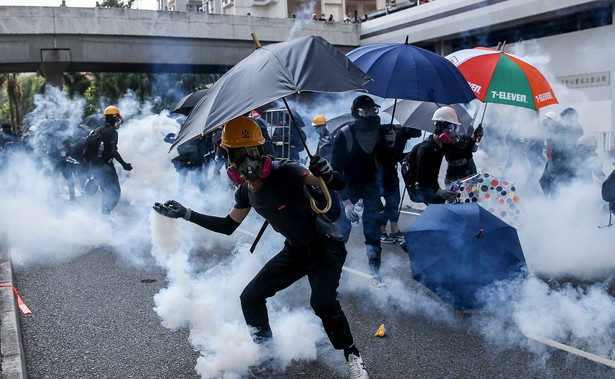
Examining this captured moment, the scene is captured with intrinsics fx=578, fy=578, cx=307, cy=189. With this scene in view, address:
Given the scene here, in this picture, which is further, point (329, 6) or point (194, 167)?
point (329, 6)

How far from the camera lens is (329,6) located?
25.1 meters

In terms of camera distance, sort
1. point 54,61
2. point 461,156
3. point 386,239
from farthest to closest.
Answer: point 54,61
point 386,239
point 461,156

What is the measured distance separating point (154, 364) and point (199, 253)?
3.00 m

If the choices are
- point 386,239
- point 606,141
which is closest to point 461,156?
point 386,239

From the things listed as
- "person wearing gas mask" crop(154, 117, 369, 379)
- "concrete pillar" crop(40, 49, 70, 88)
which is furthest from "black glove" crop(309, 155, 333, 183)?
"concrete pillar" crop(40, 49, 70, 88)

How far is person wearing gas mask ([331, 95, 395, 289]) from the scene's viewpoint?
5043mm

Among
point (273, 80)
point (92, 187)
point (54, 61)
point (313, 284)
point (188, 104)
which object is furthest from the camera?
point (54, 61)

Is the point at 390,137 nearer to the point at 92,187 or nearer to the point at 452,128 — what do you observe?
the point at 452,128

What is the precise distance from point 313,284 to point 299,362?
64cm

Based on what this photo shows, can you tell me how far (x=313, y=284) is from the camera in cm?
332

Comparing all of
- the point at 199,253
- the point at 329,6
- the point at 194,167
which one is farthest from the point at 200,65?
the point at 199,253

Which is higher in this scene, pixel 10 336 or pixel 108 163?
pixel 108 163

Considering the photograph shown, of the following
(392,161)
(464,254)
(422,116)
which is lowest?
(464,254)

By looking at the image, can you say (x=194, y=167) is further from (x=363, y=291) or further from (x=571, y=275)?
(x=571, y=275)
